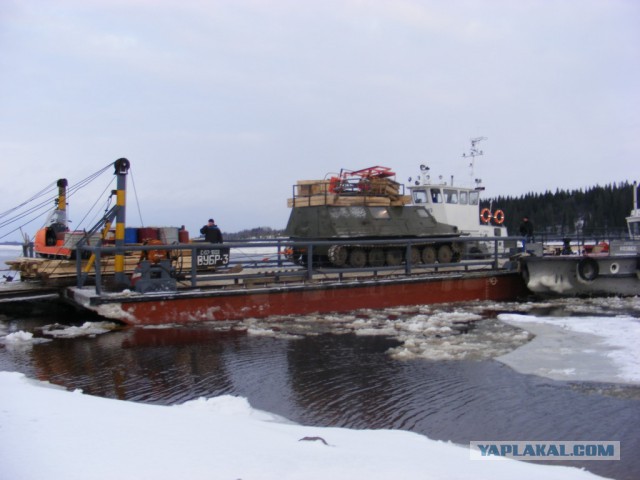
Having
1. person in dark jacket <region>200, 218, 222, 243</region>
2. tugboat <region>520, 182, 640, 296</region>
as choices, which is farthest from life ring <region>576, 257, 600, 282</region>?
person in dark jacket <region>200, 218, 222, 243</region>

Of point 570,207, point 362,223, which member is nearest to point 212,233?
point 362,223

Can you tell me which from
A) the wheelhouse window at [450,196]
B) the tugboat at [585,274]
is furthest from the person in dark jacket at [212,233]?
the wheelhouse window at [450,196]

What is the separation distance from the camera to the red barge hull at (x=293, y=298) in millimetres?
10203

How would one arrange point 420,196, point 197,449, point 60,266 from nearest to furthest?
point 197,449
point 60,266
point 420,196

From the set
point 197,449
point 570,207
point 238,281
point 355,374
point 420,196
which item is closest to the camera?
point 197,449

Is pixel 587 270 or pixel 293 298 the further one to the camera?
pixel 587 270

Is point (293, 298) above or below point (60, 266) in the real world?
below

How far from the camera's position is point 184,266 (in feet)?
40.2

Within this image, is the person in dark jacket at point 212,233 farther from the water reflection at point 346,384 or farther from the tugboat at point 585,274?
the tugboat at point 585,274

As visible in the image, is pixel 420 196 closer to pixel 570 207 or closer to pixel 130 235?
pixel 130 235

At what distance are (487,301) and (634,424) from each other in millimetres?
8862

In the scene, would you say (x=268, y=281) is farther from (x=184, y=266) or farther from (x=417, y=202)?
(x=417, y=202)

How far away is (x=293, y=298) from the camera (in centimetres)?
1166

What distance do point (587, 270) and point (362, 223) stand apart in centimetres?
577
